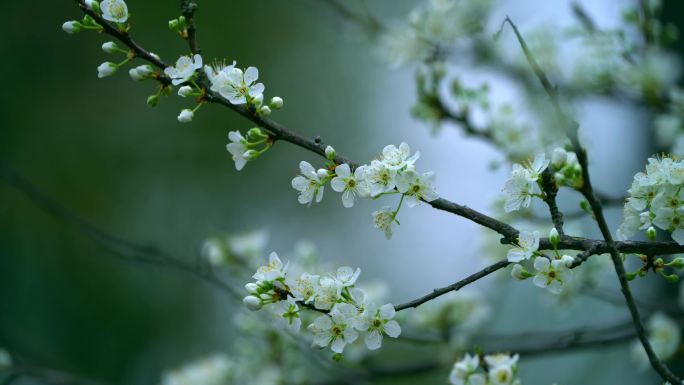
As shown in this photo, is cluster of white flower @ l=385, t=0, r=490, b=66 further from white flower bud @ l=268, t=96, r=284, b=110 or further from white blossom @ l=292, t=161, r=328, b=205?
white blossom @ l=292, t=161, r=328, b=205

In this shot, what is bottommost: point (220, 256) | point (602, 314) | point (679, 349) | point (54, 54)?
point (679, 349)

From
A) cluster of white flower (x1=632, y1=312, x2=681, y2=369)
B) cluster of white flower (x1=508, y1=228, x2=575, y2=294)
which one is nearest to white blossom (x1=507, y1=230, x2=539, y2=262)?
cluster of white flower (x1=508, y1=228, x2=575, y2=294)

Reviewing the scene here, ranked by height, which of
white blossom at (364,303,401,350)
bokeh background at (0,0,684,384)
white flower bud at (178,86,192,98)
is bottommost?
white blossom at (364,303,401,350)

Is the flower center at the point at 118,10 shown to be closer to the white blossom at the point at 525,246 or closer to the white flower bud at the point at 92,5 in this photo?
the white flower bud at the point at 92,5

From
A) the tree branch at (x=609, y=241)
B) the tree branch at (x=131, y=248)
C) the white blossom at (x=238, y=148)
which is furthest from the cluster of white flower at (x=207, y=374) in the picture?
the tree branch at (x=609, y=241)

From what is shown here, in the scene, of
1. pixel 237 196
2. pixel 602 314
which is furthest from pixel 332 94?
pixel 602 314

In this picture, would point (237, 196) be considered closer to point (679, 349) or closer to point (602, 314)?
point (602, 314)

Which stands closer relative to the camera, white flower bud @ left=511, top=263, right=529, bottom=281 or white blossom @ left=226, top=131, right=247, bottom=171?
white flower bud @ left=511, top=263, right=529, bottom=281
